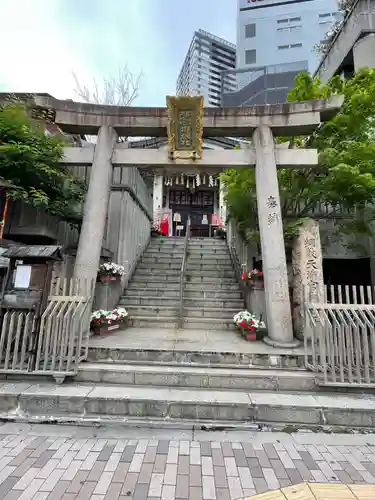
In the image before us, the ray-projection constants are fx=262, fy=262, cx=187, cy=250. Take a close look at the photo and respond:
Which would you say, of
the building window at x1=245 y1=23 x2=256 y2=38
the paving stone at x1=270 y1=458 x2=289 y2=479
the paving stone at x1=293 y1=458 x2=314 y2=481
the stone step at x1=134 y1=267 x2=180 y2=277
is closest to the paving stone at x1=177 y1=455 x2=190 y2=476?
the paving stone at x1=270 y1=458 x2=289 y2=479

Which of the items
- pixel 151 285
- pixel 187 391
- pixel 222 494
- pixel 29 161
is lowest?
pixel 222 494

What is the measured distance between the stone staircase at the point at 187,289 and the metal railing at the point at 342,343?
2.53 metres

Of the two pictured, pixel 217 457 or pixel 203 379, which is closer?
pixel 217 457

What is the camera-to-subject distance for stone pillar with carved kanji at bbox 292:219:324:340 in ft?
17.7

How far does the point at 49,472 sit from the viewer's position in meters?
2.59

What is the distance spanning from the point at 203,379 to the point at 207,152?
4719mm

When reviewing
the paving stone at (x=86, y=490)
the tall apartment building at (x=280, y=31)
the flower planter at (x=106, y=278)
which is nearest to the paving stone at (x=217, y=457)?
the paving stone at (x=86, y=490)

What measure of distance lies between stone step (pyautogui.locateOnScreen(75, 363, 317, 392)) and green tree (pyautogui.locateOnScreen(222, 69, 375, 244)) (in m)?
2.96

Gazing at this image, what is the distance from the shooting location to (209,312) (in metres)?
6.95

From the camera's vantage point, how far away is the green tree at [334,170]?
6.18 metres

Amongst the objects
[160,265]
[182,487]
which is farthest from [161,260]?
[182,487]

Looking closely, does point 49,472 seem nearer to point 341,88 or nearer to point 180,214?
point 341,88

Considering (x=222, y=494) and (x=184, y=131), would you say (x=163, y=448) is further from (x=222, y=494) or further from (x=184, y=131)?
(x=184, y=131)

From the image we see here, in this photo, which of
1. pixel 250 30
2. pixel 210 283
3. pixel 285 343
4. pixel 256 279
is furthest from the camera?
pixel 250 30
